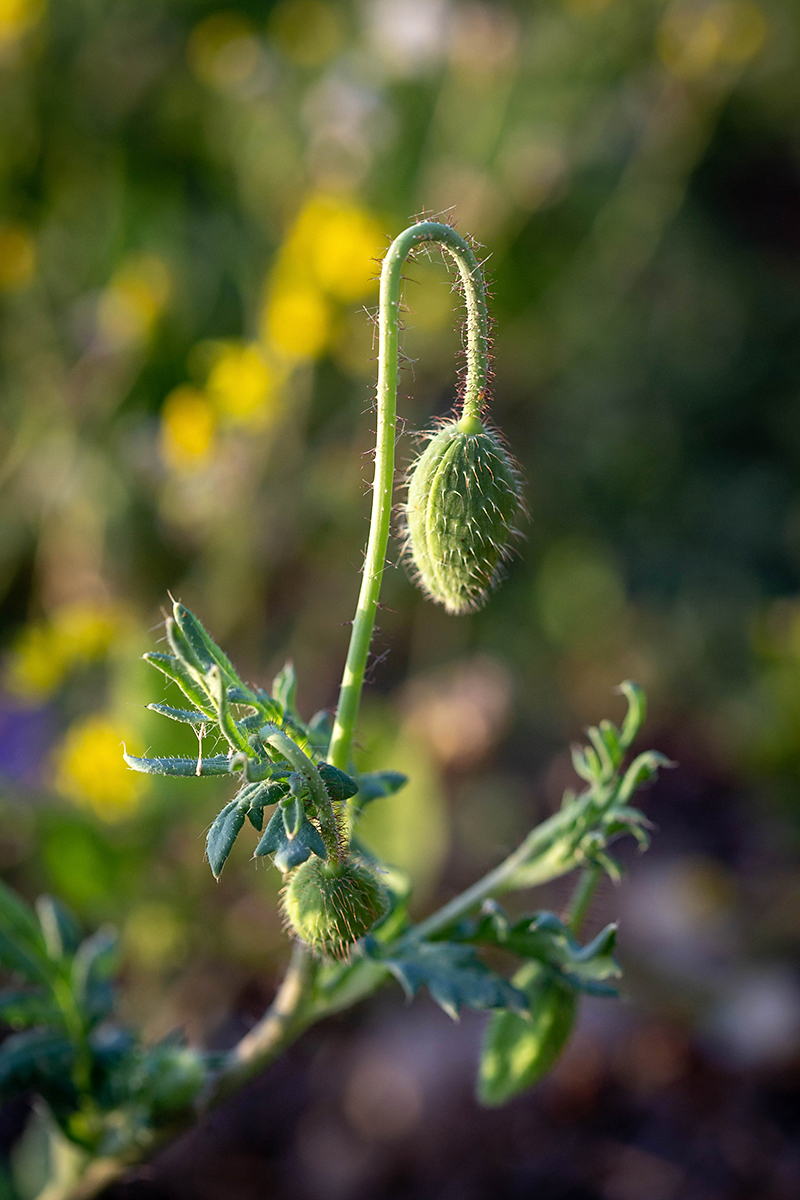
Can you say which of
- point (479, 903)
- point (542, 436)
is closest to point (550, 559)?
point (542, 436)

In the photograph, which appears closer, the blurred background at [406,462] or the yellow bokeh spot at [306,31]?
the blurred background at [406,462]

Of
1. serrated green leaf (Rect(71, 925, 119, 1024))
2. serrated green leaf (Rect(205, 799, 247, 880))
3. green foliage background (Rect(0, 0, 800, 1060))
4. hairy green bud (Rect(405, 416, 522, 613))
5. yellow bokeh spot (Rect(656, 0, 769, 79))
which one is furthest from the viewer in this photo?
yellow bokeh spot (Rect(656, 0, 769, 79))

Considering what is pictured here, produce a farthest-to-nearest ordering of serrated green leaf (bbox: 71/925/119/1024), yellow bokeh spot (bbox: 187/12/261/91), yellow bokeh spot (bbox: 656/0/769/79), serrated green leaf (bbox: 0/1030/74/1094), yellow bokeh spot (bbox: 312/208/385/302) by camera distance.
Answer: yellow bokeh spot (bbox: 187/12/261/91)
yellow bokeh spot (bbox: 656/0/769/79)
yellow bokeh spot (bbox: 312/208/385/302)
serrated green leaf (bbox: 71/925/119/1024)
serrated green leaf (bbox: 0/1030/74/1094)

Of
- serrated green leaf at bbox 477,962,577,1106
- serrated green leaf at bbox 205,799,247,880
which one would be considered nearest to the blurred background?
serrated green leaf at bbox 477,962,577,1106

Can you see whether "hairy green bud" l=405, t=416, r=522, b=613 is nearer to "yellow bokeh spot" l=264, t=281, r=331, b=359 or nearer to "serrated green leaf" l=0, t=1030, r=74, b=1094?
"serrated green leaf" l=0, t=1030, r=74, b=1094

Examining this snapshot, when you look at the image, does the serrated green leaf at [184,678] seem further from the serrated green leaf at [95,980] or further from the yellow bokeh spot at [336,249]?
the yellow bokeh spot at [336,249]

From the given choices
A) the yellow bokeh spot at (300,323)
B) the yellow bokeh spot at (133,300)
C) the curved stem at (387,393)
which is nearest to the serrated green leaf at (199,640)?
the curved stem at (387,393)

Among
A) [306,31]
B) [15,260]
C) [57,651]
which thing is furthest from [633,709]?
[306,31]
